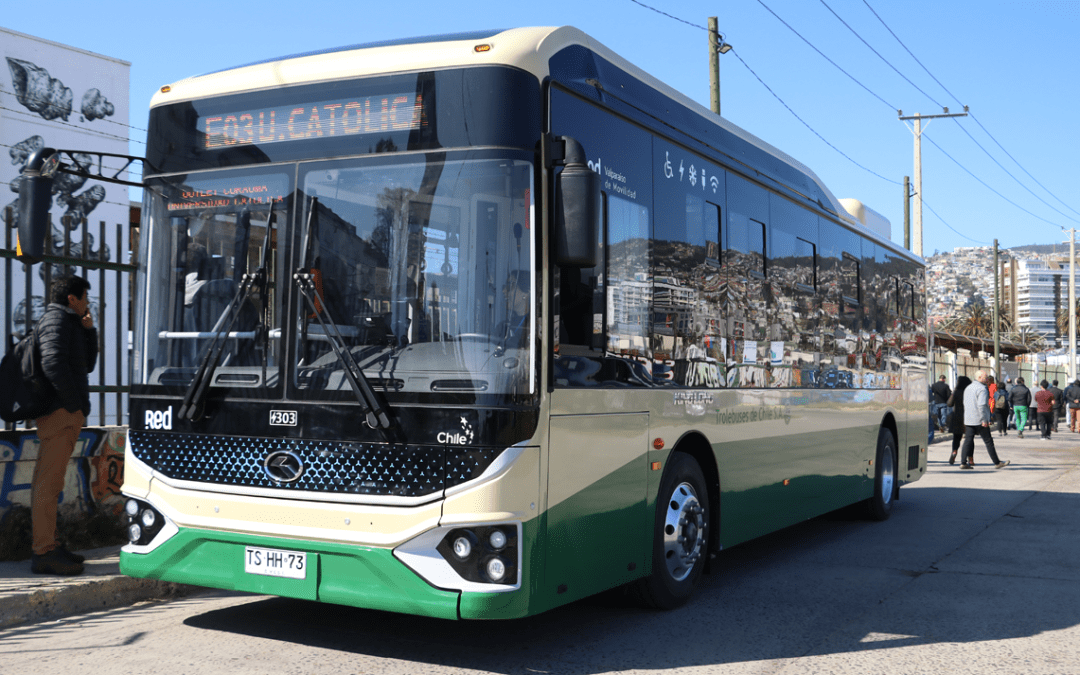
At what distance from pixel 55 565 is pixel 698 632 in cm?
418

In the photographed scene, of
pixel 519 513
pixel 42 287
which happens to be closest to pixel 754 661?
pixel 519 513

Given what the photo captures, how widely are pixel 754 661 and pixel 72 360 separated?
4823 millimetres

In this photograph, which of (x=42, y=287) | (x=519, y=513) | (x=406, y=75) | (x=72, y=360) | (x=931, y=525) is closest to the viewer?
(x=519, y=513)

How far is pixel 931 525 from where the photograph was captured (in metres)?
11.4

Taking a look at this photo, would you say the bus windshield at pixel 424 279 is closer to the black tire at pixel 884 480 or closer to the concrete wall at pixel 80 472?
the concrete wall at pixel 80 472

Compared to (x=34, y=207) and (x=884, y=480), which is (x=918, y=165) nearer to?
(x=884, y=480)

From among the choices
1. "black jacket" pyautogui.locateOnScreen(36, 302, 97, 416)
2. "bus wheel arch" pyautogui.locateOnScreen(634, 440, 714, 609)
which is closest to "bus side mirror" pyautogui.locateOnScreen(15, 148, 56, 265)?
"black jacket" pyautogui.locateOnScreen(36, 302, 97, 416)

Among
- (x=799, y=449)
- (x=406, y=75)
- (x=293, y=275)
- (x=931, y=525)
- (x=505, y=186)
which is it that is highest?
(x=406, y=75)

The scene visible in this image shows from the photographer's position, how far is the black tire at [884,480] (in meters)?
11.7

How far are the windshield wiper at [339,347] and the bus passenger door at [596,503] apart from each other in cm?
87

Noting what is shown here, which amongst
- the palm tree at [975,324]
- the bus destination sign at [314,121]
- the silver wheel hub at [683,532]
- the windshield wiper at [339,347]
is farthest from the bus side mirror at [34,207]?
the palm tree at [975,324]

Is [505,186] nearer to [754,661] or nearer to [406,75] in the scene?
[406,75]

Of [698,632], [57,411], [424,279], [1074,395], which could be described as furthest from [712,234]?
[1074,395]

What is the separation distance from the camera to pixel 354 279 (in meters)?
5.49
